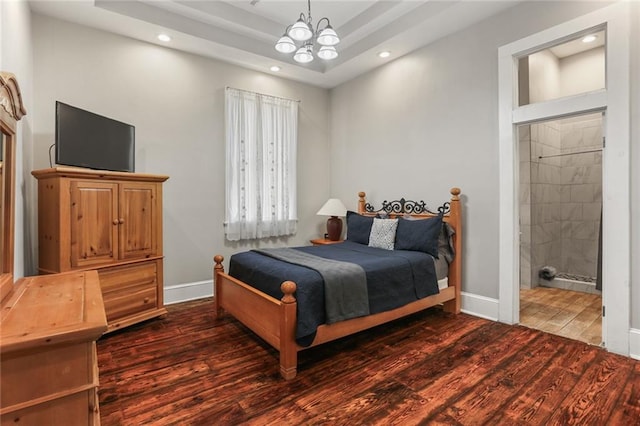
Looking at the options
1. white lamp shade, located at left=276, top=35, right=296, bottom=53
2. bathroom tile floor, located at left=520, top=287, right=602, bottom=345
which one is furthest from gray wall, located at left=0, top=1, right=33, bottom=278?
bathroom tile floor, located at left=520, top=287, right=602, bottom=345

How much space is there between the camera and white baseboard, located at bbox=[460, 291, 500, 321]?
10.7 ft

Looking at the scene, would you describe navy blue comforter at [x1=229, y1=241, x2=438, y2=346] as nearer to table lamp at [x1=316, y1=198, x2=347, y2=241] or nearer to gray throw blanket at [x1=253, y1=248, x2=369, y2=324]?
gray throw blanket at [x1=253, y1=248, x2=369, y2=324]

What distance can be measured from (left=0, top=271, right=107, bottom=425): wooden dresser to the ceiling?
10.1 feet

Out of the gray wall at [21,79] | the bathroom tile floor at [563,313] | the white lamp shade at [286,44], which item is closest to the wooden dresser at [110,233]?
the gray wall at [21,79]

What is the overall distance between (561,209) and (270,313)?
15.5 feet

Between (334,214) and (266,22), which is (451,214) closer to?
(334,214)

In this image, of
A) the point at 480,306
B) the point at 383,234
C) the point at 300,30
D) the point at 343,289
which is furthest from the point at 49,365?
the point at 480,306

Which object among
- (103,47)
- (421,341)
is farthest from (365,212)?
(103,47)

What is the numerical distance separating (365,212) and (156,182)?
9.03 feet

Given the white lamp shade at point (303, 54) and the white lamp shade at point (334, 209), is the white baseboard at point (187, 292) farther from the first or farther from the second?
the white lamp shade at point (303, 54)

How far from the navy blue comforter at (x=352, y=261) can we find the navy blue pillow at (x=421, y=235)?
111 mm

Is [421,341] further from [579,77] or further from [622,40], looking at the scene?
[579,77]

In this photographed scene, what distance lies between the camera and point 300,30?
2645 mm

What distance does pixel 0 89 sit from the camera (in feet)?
5.03
